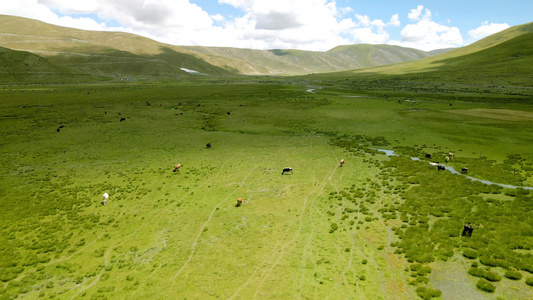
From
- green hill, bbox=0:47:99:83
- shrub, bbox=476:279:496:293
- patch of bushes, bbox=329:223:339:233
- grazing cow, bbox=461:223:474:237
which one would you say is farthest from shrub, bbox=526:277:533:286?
green hill, bbox=0:47:99:83

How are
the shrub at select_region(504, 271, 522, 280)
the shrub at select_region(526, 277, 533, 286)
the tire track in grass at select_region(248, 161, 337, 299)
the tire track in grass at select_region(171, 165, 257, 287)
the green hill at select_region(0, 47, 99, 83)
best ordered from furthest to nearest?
the green hill at select_region(0, 47, 99, 83), the tire track in grass at select_region(171, 165, 257, 287), the tire track in grass at select_region(248, 161, 337, 299), the shrub at select_region(504, 271, 522, 280), the shrub at select_region(526, 277, 533, 286)

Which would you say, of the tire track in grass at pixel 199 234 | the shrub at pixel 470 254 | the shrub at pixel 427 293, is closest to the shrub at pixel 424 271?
the shrub at pixel 427 293

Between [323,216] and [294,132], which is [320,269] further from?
[294,132]

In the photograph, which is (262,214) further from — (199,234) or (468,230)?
(468,230)

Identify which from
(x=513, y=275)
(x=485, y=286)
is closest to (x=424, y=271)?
(x=485, y=286)

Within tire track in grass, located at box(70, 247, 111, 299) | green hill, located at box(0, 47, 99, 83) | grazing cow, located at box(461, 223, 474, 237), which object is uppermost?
green hill, located at box(0, 47, 99, 83)

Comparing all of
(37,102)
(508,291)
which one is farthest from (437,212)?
(37,102)

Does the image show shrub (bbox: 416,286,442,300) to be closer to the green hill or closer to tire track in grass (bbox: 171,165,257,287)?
tire track in grass (bbox: 171,165,257,287)
